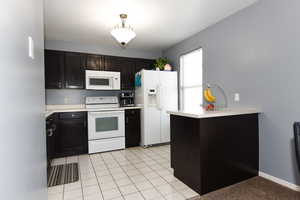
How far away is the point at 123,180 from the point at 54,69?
2.93m

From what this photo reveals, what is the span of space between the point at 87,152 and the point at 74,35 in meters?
2.59

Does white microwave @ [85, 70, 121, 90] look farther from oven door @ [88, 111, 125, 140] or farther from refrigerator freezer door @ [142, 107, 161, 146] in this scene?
refrigerator freezer door @ [142, 107, 161, 146]

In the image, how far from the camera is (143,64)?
15.0 ft

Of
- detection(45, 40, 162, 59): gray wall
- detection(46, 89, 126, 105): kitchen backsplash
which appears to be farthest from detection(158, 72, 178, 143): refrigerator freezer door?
detection(46, 89, 126, 105): kitchen backsplash

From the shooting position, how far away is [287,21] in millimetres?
2012

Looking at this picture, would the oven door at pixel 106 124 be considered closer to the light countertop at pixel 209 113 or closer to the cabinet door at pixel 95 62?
the cabinet door at pixel 95 62

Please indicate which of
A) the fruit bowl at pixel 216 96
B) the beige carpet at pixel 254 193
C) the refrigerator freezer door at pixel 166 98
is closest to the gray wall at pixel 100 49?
the refrigerator freezer door at pixel 166 98

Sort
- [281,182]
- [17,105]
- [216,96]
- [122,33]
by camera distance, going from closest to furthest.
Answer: [17,105], [281,182], [122,33], [216,96]

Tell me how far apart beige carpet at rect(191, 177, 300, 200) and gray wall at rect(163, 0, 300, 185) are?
190 mm

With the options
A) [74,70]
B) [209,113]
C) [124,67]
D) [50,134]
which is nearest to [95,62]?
[74,70]

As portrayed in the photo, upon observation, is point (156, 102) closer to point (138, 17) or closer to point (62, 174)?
point (138, 17)

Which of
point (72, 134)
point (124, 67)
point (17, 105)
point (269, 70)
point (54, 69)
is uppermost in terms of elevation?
point (124, 67)

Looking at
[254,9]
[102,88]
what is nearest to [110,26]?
[102,88]

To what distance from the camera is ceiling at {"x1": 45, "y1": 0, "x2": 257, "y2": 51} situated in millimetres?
2361
